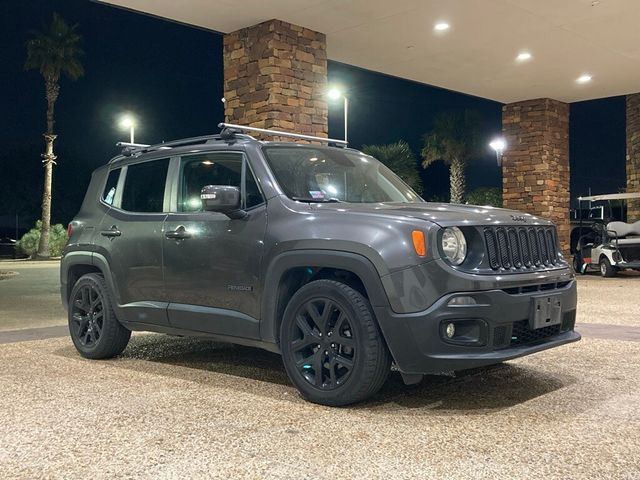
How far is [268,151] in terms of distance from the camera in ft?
17.6

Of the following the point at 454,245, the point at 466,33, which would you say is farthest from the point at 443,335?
the point at 466,33

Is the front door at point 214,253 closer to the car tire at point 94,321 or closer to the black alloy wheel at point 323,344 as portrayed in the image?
the black alloy wheel at point 323,344

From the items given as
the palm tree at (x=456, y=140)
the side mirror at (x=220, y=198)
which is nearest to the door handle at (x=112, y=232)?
the side mirror at (x=220, y=198)

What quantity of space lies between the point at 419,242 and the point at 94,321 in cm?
347

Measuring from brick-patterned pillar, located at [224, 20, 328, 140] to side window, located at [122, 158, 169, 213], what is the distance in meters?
5.21

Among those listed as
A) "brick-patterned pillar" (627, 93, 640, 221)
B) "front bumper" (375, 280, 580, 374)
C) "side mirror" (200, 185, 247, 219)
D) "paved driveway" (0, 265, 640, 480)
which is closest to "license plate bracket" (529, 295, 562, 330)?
"front bumper" (375, 280, 580, 374)

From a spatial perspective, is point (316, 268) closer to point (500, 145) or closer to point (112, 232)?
point (112, 232)

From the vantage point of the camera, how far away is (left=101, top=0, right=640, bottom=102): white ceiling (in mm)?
11062

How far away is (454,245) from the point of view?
4.38m

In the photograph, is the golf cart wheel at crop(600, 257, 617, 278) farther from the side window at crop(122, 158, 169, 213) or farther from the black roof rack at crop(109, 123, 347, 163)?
the side window at crop(122, 158, 169, 213)

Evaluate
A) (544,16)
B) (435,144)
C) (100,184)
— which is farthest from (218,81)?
(100,184)

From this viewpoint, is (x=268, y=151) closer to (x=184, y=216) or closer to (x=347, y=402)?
(x=184, y=216)

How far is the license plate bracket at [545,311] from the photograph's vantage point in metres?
4.47

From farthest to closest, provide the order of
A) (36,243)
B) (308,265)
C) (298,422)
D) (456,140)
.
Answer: (36,243) < (456,140) < (308,265) < (298,422)
